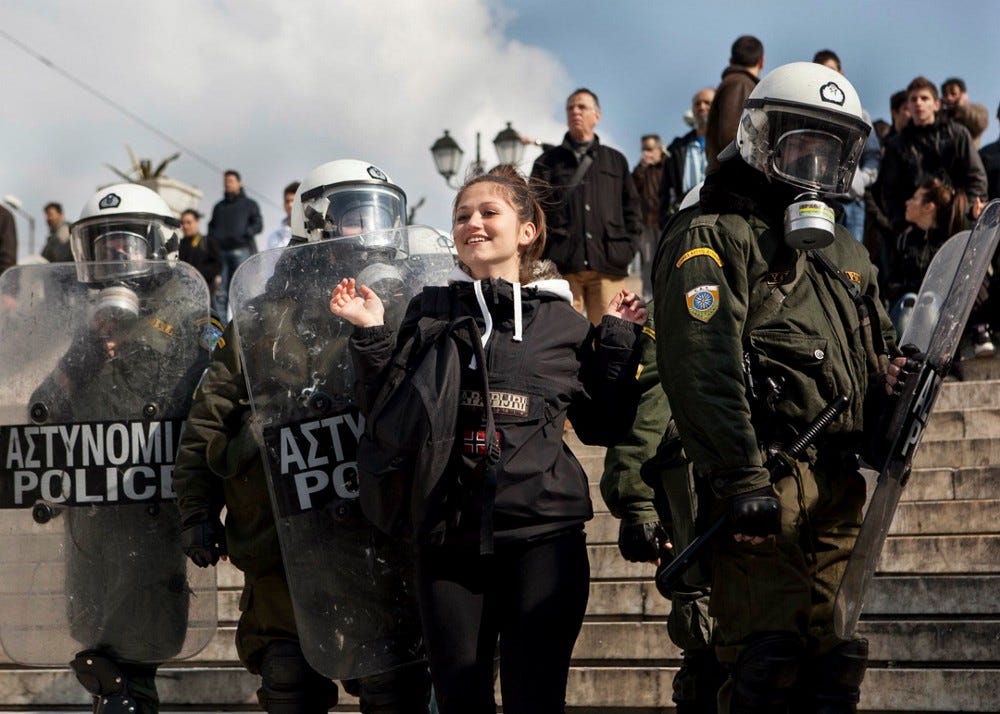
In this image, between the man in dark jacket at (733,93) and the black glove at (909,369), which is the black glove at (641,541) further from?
the man in dark jacket at (733,93)

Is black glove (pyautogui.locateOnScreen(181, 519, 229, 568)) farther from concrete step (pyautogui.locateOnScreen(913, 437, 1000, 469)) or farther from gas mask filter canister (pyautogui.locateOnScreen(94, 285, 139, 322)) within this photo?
concrete step (pyautogui.locateOnScreen(913, 437, 1000, 469))

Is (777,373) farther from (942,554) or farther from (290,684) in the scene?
(942,554)

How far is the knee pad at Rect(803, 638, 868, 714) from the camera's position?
3.66 m

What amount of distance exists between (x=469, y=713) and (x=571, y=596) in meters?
0.38

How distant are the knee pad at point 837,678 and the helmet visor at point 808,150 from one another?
1.23m

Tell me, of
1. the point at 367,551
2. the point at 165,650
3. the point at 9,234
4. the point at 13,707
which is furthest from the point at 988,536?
the point at 9,234

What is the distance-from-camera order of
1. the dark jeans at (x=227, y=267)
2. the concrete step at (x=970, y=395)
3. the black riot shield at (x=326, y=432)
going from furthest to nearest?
the dark jeans at (x=227, y=267) < the concrete step at (x=970, y=395) < the black riot shield at (x=326, y=432)

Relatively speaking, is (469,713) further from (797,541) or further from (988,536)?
(988,536)

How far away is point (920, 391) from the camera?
374 centimetres

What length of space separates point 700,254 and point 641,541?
114cm

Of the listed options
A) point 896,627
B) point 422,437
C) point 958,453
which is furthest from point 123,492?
point 958,453

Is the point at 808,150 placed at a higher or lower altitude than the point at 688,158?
lower

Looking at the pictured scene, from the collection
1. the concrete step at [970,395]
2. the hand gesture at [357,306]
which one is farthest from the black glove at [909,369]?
the concrete step at [970,395]

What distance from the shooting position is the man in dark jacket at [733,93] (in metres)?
5.41
